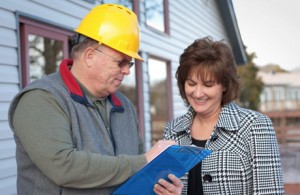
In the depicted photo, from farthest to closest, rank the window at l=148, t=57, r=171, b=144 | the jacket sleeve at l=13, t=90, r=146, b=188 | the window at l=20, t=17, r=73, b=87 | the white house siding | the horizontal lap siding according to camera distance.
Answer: the window at l=148, t=57, r=171, b=144 < the white house siding < the window at l=20, t=17, r=73, b=87 < the horizontal lap siding < the jacket sleeve at l=13, t=90, r=146, b=188

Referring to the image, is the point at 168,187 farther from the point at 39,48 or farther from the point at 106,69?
the point at 39,48

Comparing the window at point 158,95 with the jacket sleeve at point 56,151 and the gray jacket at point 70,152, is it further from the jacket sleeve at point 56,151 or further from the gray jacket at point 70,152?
the jacket sleeve at point 56,151

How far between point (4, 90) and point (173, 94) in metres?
5.24

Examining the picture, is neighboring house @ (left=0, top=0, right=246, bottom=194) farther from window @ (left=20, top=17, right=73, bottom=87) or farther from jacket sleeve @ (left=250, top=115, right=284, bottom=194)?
jacket sleeve @ (left=250, top=115, right=284, bottom=194)

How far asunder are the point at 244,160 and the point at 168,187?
1.57ft

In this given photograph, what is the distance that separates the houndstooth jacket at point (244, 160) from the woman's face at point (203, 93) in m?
0.12

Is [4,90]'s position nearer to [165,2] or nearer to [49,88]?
[49,88]

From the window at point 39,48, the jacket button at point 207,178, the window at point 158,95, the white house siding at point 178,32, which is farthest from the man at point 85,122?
the window at point 158,95

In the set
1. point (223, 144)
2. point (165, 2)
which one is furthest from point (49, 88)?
point (165, 2)

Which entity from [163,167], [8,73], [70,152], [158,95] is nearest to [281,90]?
[158,95]

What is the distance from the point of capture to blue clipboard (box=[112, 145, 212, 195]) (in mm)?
1719

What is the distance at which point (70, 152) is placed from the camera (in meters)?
1.69

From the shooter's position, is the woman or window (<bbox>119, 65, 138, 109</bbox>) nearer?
the woman

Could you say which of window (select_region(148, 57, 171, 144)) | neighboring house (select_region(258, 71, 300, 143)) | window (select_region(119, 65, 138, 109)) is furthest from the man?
neighboring house (select_region(258, 71, 300, 143))
